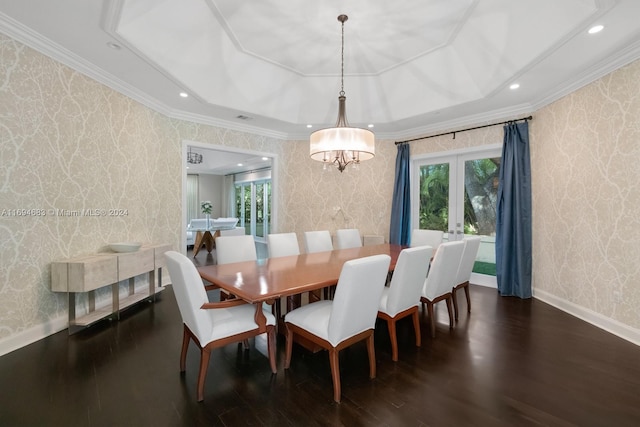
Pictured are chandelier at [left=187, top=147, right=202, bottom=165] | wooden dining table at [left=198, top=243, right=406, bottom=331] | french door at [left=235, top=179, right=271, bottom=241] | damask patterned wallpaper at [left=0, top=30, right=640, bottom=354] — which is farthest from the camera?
french door at [left=235, top=179, right=271, bottom=241]

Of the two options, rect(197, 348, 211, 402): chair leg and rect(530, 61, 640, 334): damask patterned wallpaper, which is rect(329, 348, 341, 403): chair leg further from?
rect(530, 61, 640, 334): damask patterned wallpaper

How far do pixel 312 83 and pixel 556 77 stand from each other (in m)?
3.03

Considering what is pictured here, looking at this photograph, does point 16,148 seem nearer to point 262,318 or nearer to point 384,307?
point 262,318

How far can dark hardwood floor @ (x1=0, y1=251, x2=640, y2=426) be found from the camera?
5.71ft

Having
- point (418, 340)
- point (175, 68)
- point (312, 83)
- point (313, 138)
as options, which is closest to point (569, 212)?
point (418, 340)

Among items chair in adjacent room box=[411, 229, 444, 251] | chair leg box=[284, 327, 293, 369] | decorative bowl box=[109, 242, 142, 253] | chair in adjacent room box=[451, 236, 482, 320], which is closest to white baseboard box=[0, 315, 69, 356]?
decorative bowl box=[109, 242, 142, 253]

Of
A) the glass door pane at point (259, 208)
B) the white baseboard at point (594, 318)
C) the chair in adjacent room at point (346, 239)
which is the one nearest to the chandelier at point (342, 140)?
the chair in adjacent room at point (346, 239)

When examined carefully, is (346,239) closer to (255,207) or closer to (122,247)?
(122,247)

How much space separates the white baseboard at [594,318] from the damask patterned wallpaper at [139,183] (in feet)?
0.06

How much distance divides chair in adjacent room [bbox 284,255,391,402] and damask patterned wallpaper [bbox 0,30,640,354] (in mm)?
2519

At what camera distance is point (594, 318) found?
123 inches

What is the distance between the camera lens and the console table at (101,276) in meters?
2.71

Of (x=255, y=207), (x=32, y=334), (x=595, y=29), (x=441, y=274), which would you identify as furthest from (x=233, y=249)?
(x=255, y=207)

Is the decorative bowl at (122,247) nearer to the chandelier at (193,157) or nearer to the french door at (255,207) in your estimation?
the chandelier at (193,157)
